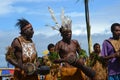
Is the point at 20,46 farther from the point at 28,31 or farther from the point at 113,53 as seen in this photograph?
the point at 113,53

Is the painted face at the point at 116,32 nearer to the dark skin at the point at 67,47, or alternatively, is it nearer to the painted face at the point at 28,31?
the dark skin at the point at 67,47

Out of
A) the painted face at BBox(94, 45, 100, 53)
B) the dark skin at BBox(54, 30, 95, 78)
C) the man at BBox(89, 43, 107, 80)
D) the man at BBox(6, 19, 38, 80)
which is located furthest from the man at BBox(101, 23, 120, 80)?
the painted face at BBox(94, 45, 100, 53)

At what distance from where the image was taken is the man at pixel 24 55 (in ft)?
29.2

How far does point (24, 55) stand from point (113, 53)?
5.50 feet

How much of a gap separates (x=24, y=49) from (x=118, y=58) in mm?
1780

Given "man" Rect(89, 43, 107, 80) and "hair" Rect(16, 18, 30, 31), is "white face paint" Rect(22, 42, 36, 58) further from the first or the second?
"man" Rect(89, 43, 107, 80)

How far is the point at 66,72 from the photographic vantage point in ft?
33.7

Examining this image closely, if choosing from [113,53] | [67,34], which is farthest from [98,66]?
[113,53]

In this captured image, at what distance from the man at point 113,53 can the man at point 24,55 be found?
136cm

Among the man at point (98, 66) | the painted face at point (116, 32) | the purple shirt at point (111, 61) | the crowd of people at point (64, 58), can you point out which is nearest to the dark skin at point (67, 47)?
the crowd of people at point (64, 58)

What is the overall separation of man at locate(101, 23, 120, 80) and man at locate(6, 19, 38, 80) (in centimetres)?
136

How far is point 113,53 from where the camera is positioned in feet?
29.6

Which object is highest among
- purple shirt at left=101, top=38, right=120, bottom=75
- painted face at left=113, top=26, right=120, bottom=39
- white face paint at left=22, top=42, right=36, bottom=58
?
painted face at left=113, top=26, right=120, bottom=39

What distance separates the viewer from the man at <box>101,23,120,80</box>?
8.97 meters
